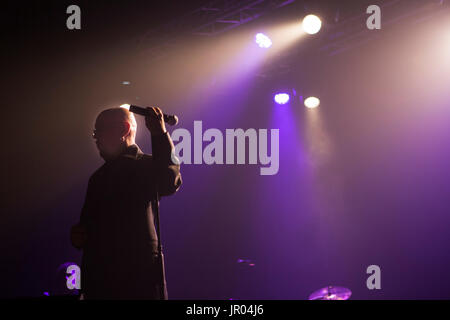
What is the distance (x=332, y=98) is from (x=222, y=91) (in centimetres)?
148


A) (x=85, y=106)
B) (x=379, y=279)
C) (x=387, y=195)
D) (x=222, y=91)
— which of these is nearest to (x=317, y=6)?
(x=222, y=91)

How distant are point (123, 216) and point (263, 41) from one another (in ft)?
12.1

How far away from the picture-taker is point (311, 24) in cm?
479

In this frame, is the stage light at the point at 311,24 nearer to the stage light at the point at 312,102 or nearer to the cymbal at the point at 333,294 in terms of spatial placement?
the stage light at the point at 312,102

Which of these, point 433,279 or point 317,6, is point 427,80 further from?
point 433,279

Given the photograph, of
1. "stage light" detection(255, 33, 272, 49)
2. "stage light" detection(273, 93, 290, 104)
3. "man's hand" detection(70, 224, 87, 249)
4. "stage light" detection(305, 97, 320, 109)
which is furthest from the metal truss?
"man's hand" detection(70, 224, 87, 249)

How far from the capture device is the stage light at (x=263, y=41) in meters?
5.17

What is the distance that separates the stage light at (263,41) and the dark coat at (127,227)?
345 cm

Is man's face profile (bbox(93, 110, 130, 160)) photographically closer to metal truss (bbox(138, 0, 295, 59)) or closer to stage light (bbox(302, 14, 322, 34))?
metal truss (bbox(138, 0, 295, 59))

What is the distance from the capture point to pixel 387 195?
18.1ft

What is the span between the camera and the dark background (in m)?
4.94

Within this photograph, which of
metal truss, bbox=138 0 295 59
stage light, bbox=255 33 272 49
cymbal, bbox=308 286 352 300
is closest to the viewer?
cymbal, bbox=308 286 352 300

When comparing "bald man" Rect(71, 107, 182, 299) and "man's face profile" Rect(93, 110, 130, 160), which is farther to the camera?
"man's face profile" Rect(93, 110, 130, 160)
